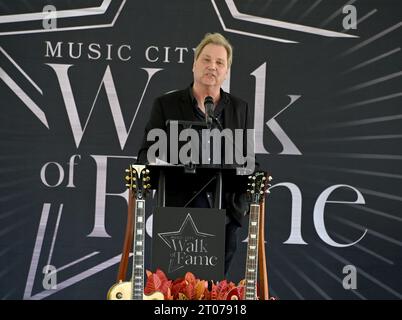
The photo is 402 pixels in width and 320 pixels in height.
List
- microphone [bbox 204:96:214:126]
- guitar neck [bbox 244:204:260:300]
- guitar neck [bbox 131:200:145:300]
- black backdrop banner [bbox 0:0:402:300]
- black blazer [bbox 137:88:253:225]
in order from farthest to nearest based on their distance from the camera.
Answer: black backdrop banner [bbox 0:0:402:300] < black blazer [bbox 137:88:253:225] < microphone [bbox 204:96:214:126] < guitar neck [bbox 244:204:260:300] < guitar neck [bbox 131:200:145:300]

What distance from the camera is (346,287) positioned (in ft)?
15.7

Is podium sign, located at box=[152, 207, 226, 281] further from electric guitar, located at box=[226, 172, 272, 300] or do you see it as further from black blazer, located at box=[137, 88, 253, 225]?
black blazer, located at box=[137, 88, 253, 225]

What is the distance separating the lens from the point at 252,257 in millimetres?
3031

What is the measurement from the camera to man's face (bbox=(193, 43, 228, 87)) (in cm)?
357

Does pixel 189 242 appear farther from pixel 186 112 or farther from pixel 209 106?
pixel 186 112

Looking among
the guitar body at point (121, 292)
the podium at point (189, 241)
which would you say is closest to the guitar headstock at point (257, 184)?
the podium at point (189, 241)

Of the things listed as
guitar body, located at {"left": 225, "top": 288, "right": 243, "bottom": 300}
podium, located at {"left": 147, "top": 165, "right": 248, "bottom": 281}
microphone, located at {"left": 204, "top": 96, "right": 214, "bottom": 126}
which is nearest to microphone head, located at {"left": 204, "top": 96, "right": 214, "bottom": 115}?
microphone, located at {"left": 204, "top": 96, "right": 214, "bottom": 126}

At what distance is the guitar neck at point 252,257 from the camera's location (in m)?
2.97

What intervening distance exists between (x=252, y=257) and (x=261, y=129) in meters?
1.91

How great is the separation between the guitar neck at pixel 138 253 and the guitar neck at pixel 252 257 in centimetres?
46

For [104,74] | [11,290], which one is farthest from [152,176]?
[11,290]

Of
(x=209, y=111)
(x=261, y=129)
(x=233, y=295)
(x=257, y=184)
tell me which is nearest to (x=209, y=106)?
(x=209, y=111)

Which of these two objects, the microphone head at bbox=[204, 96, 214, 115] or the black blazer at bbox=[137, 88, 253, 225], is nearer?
the microphone head at bbox=[204, 96, 214, 115]

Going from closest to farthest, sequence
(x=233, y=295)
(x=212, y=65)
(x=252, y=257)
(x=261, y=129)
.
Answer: (x=233, y=295), (x=252, y=257), (x=212, y=65), (x=261, y=129)
